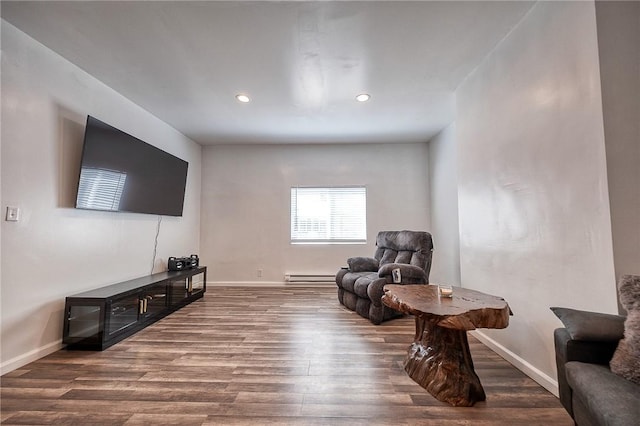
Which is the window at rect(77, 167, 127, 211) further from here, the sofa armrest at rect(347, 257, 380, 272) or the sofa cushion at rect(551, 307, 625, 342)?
the sofa cushion at rect(551, 307, 625, 342)

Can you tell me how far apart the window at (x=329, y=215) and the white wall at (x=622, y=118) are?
11.8 ft

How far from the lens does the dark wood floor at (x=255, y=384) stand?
1519 mm

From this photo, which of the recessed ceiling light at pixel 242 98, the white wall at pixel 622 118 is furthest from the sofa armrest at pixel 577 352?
the recessed ceiling light at pixel 242 98

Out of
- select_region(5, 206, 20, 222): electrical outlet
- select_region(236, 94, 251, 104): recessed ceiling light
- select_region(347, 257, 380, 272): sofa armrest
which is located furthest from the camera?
select_region(347, 257, 380, 272): sofa armrest

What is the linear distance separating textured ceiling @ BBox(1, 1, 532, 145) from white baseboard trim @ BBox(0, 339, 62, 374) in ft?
8.15

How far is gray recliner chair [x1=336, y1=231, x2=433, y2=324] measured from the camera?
3.03m

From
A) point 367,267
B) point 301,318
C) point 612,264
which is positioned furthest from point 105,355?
point 612,264

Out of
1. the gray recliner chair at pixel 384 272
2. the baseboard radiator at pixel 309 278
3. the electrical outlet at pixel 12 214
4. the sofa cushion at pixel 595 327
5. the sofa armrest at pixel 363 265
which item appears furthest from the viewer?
the baseboard radiator at pixel 309 278

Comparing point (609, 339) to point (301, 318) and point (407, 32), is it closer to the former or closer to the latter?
point (407, 32)

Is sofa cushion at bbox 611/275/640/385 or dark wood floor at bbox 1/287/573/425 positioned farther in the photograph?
dark wood floor at bbox 1/287/573/425

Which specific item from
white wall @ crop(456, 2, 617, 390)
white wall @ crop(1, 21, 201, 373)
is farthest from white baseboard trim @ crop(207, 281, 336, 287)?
white wall @ crop(456, 2, 617, 390)

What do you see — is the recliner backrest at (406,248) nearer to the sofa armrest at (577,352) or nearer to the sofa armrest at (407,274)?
the sofa armrest at (407,274)

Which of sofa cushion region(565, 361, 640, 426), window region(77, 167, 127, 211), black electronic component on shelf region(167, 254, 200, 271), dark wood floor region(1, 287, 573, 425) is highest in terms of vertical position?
window region(77, 167, 127, 211)

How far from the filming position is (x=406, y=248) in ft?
11.7
